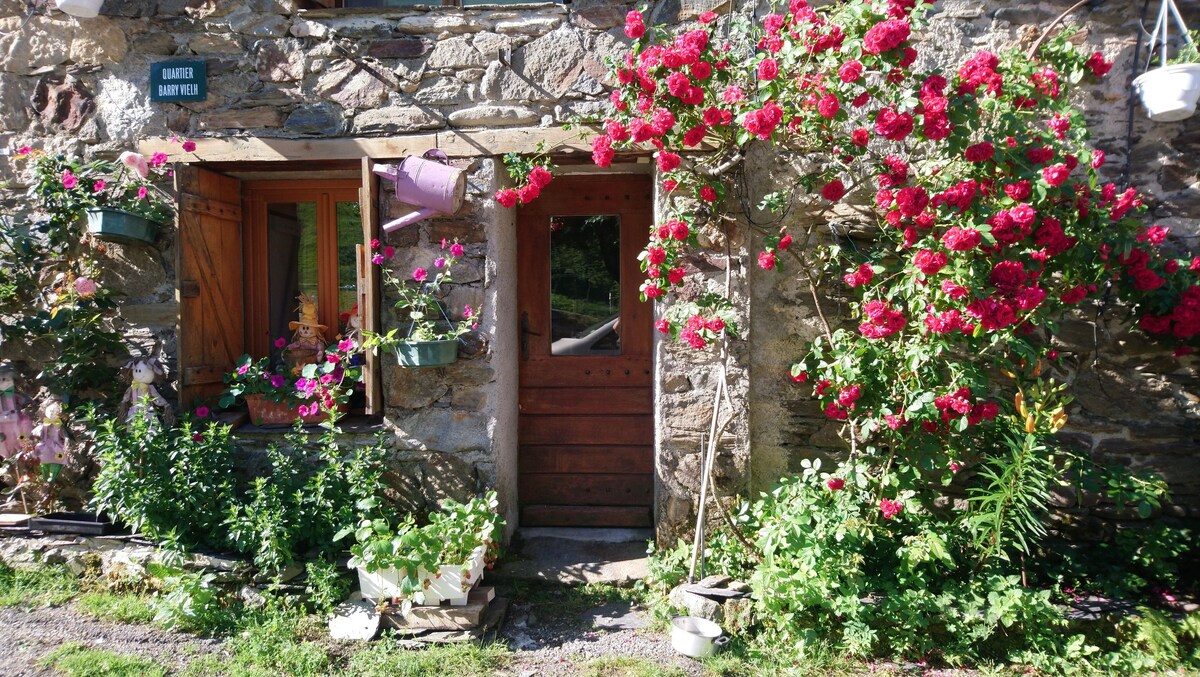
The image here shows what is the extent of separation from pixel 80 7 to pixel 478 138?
2.04 metres

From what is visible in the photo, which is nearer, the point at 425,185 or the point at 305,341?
the point at 425,185

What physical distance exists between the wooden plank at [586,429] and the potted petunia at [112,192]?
2.17m

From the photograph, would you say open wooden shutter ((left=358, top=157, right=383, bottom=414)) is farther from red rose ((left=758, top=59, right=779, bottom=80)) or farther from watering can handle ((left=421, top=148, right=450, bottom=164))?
red rose ((left=758, top=59, right=779, bottom=80))

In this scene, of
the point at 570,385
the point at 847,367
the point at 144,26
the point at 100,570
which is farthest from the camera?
the point at 570,385

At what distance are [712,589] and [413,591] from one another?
49.9 inches

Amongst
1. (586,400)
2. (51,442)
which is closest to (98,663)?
(51,442)

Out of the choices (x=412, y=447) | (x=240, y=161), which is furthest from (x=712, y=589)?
(x=240, y=161)

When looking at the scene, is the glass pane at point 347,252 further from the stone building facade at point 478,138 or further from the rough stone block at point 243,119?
the rough stone block at point 243,119

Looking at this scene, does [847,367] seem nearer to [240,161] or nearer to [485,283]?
[485,283]

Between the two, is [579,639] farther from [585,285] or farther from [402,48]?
[402,48]

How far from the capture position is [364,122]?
372cm

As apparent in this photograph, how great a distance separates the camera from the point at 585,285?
4215 mm

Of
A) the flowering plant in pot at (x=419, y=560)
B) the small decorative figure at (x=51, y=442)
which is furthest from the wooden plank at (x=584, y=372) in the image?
the small decorative figure at (x=51, y=442)

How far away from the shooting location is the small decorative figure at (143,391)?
3688 mm
